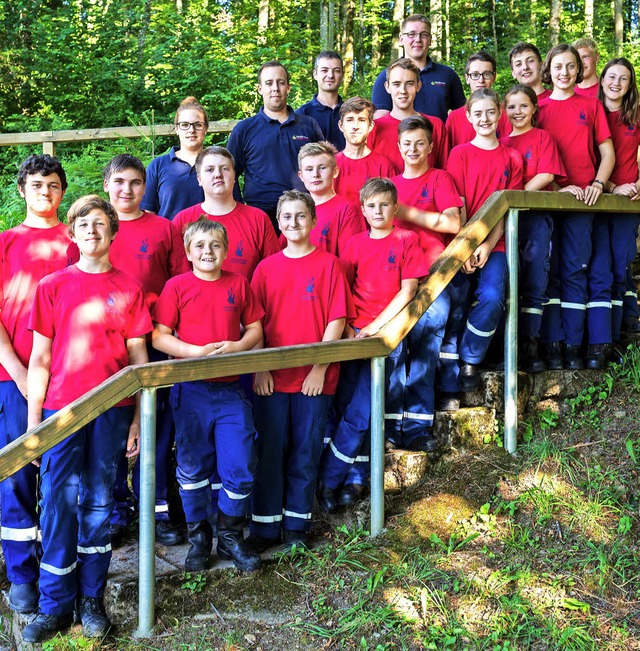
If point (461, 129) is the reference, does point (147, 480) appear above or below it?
below

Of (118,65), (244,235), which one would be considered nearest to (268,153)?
(244,235)

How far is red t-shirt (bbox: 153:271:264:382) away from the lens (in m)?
4.18

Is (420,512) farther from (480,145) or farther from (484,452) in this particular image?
(480,145)

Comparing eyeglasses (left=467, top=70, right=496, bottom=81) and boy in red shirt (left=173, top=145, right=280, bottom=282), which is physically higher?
eyeglasses (left=467, top=70, right=496, bottom=81)

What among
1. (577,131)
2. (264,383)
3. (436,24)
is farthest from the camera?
(436,24)

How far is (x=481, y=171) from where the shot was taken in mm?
5324

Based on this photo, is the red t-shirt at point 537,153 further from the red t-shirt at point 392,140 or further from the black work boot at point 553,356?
the black work boot at point 553,356

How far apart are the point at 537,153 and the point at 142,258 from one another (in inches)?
108

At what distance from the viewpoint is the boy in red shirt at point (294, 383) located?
14.5ft

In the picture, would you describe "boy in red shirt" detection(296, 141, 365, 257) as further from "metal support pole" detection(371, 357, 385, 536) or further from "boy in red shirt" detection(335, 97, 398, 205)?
"metal support pole" detection(371, 357, 385, 536)

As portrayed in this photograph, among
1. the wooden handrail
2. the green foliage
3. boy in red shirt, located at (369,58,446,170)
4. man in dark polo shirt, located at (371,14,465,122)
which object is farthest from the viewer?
man in dark polo shirt, located at (371,14,465,122)

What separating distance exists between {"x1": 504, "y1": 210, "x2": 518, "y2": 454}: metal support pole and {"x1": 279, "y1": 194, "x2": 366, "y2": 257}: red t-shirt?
0.93 metres

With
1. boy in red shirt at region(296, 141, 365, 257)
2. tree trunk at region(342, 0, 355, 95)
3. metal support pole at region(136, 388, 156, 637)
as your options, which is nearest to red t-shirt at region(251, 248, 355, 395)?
boy in red shirt at region(296, 141, 365, 257)

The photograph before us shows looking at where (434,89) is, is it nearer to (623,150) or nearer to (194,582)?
(623,150)
